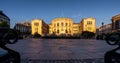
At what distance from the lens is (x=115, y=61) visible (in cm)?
426

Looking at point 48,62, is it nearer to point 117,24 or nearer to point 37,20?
point 117,24

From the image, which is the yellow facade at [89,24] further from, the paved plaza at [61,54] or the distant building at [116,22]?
the paved plaza at [61,54]

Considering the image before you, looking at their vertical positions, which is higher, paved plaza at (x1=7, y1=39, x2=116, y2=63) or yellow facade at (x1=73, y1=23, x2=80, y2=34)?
yellow facade at (x1=73, y1=23, x2=80, y2=34)

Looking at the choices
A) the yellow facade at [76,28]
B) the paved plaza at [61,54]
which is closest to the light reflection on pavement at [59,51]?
the paved plaza at [61,54]

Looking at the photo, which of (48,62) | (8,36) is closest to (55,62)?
(48,62)

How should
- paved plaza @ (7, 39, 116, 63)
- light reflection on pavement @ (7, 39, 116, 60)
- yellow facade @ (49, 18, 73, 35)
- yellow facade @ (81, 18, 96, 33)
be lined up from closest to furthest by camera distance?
paved plaza @ (7, 39, 116, 63) → light reflection on pavement @ (7, 39, 116, 60) → yellow facade @ (81, 18, 96, 33) → yellow facade @ (49, 18, 73, 35)

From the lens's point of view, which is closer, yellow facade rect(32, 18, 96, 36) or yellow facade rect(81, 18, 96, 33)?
yellow facade rect(81, 18, 96, 33)

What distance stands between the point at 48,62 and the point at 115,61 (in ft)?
6.83

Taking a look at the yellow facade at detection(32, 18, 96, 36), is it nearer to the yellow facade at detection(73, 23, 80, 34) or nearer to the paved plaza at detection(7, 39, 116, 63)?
the yellow facade at detection(73, 23, 80, 34)

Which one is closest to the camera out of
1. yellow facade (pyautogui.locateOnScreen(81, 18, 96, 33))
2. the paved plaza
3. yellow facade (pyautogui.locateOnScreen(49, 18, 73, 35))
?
the paved plaza

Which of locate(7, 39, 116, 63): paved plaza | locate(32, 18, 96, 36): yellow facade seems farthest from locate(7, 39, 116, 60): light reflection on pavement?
locate(32, 18, 96, 36): yellow facade

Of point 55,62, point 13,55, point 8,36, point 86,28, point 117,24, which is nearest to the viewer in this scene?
point 8,36

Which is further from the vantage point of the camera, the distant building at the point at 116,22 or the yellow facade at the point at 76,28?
the yellow facade at the point at 76,28

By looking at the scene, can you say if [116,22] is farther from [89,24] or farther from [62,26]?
Answer: [62,26]
